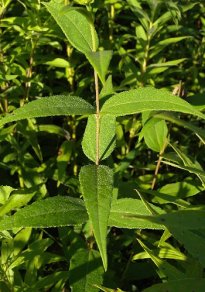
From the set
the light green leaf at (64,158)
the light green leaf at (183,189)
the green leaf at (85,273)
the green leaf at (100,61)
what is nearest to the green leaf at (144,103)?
the green leaf at (100,61)

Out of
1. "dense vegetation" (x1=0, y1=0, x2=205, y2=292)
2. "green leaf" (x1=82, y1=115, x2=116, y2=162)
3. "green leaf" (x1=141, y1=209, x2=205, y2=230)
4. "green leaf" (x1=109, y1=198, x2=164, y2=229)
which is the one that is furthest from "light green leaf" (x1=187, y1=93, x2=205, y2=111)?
"green leaf" (x1=141, y1=209, x2=205, y2=230)

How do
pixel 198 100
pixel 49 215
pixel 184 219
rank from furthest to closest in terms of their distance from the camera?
pixel 198 100, pixel 49 215, pixel 184 219

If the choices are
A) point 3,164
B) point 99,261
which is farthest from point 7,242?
point 3,164

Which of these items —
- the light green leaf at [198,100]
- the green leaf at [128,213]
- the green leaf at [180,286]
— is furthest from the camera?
the light green leaf at [198,100]

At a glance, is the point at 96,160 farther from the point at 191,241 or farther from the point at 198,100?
the point at 198,100

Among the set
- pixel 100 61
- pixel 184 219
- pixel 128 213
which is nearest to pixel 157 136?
pixel 128 213

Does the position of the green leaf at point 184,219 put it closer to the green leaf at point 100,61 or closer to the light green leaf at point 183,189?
the green leaf at point 100,61

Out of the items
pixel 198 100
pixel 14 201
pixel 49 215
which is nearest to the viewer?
pixel 49 215

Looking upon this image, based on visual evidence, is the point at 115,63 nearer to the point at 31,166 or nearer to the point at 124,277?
the point at 31,166
